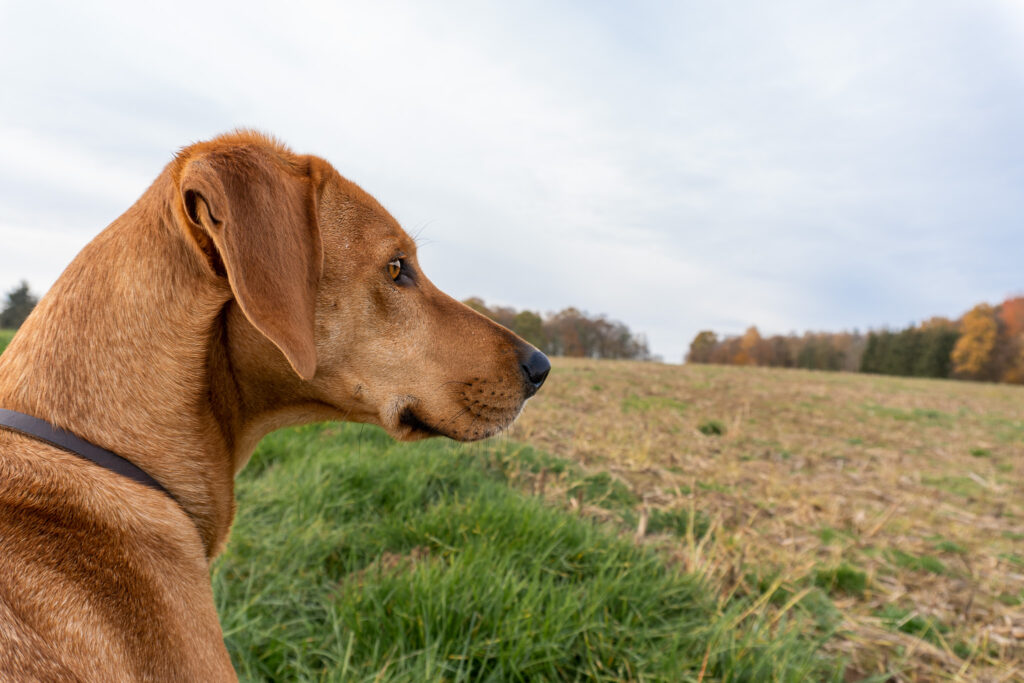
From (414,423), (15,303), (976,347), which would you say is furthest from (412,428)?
(976,347)

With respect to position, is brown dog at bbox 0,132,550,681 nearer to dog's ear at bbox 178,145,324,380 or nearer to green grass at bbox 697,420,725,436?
dog's ear at bbox 178,145,324,380

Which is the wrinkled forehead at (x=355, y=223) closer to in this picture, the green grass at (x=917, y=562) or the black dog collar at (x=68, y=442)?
the black dog collar at (x=68, y=442)

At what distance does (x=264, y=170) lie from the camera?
1.68 metres

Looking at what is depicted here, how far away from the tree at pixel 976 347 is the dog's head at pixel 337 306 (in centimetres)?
6835

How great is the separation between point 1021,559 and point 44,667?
7.17 meters

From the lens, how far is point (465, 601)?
2.64 m

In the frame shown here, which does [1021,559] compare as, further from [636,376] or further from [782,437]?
[636,376]

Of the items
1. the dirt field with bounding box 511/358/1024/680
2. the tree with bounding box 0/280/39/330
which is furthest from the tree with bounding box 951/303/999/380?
the tree with bounding box 0/280/39/330

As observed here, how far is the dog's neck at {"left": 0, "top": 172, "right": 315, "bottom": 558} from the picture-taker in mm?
1528

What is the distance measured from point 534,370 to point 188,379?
46.5 inches

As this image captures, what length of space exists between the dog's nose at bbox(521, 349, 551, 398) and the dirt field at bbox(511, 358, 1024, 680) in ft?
6.50

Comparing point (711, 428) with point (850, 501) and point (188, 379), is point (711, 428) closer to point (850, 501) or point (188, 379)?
point (850, 501)

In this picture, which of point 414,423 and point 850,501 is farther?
point 850,501

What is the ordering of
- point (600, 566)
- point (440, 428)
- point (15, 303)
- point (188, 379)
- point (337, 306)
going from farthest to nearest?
1. point (15, 303)
2. point (600, 566)
3. point (440, 428)
4. point (337, 306)
5. point (188, 379)
